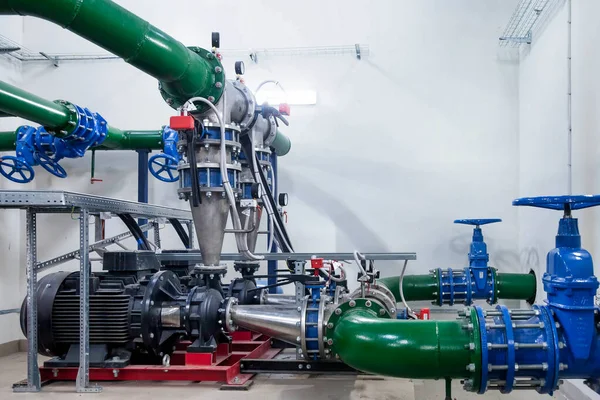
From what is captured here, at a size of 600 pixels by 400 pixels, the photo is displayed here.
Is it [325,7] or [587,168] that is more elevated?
[325,7]

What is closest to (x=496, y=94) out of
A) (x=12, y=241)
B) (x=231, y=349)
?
(x=231, y=349)

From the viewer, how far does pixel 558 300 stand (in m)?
1.74

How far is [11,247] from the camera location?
4.73m

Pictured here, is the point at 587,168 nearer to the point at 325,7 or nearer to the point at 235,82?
the point at 235,82

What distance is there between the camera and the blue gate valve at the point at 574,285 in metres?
1.68

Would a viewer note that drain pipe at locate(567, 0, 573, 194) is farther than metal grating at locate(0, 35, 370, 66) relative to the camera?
No

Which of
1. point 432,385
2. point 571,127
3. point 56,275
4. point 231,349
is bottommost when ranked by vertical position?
point 432,385

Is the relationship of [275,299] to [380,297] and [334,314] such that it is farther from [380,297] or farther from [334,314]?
[334,314]

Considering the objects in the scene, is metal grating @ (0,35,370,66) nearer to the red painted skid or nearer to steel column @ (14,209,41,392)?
steel column @ (14,209,41,392)

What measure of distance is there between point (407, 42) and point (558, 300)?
11.3 ft

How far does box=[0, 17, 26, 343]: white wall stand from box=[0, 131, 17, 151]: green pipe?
2.22 feet

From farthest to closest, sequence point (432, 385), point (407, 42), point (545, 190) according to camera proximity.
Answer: point (407, 42)
point (545, 190)
point (432, 385)

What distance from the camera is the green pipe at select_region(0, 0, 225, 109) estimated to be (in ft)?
6.20

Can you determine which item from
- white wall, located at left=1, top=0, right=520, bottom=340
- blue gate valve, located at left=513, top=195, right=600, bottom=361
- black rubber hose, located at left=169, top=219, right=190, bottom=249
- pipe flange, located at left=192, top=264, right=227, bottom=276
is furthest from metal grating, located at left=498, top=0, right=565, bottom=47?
black rubber hose, located at left=169, top=219, right=190, bottom=249
